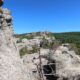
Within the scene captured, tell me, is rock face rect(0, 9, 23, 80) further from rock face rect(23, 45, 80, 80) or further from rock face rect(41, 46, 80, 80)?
rock face rect(41, 46, 80, 80)

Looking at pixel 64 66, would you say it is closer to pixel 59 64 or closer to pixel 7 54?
pixel 59 64

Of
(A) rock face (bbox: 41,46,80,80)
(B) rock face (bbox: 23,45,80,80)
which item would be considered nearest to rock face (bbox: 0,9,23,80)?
(B) rock face (bbox: 23,45,80,80)

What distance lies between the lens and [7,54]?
1516 centimetres

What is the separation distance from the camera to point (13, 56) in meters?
15.8

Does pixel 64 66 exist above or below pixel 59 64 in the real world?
below

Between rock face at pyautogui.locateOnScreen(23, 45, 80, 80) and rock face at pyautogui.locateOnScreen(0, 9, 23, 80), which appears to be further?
rock face at pyautogui.locateOnScreen(23, 45, 80, 80)

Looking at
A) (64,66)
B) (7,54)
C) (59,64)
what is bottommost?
(64,66)

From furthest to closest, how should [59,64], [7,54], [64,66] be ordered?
1. [59,64]
2. [64,66]
3. [7,54]

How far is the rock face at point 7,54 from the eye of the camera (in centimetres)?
1392

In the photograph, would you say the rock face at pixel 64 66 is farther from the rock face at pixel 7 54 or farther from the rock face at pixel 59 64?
the rock face at pixel 7 54

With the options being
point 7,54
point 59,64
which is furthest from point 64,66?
point 7,54

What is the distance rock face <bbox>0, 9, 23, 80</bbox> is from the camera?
45.7 feet

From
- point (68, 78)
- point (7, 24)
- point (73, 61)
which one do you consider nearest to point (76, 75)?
point (68, 78)

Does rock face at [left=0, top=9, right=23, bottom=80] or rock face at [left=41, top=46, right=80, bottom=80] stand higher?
rock face at [left=0, top=9, right=23, bottom=80]
